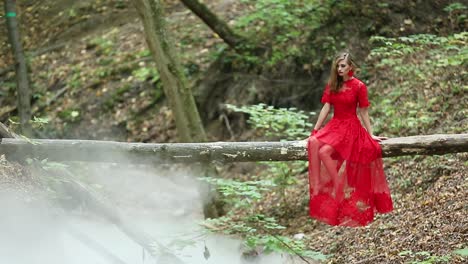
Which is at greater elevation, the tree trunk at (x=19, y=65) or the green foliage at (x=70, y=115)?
the tree trunk at (x=19, y=65)

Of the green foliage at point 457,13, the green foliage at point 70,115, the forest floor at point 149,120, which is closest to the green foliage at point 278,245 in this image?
the forest floor at point 149,120

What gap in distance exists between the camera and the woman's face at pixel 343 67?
235 inches

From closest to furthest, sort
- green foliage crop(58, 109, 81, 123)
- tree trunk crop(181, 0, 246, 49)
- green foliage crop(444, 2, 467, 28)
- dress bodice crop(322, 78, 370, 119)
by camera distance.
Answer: dress bodice crop(322, 78, 370, 119)
green foliage crop(444, 2, 467, 28)
tree trunk crop(181, 0, 246, 49)
green foliage crop(58, 109, 81, 123)

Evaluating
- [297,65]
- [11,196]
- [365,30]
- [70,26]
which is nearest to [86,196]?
[11,196]

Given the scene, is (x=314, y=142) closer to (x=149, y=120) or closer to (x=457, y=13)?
(x=457, y=13)

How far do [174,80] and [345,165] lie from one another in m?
3.96

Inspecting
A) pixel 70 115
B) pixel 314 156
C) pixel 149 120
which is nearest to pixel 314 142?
pixel 314 156

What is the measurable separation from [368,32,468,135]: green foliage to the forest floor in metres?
0.69

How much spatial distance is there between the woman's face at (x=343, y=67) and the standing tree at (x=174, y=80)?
12.3 feet

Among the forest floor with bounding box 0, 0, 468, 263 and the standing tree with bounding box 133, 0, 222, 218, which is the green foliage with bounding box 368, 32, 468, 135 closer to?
the forest floor with bounding box 0, 0, 468, 263

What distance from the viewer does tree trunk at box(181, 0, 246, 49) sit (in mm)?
11633

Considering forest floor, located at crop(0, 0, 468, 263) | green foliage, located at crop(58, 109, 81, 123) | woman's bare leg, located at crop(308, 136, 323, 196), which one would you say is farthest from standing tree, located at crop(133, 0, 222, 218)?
green foliage, located at crop(58, 109, 81, 123)

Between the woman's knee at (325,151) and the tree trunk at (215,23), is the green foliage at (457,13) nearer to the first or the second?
the tree trunk at (215,23)

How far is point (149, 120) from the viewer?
41.5ft
